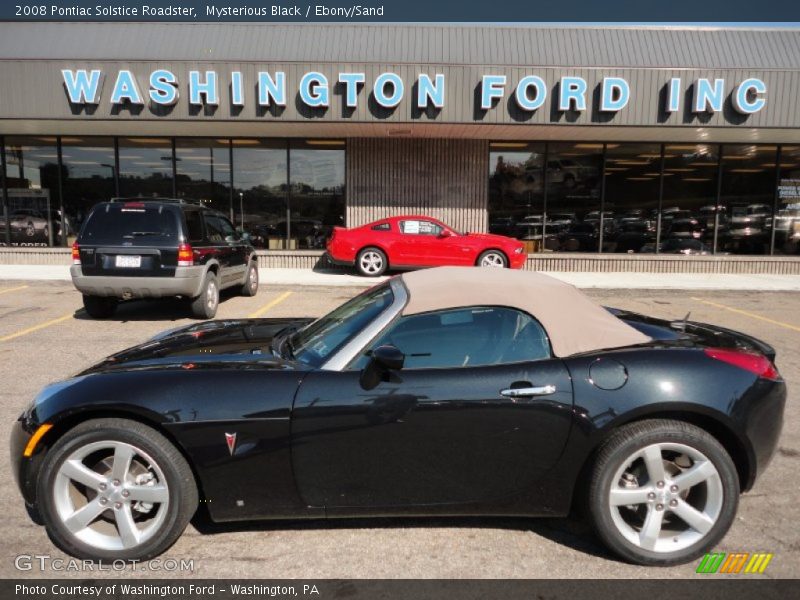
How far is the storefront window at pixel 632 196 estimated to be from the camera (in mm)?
16484

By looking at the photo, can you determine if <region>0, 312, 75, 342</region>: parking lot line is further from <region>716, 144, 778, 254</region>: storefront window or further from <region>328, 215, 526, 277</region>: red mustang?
<region>716, 144, 778, 254</region>: storefront window

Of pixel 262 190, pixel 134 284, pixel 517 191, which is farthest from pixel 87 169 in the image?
pixel 517 191

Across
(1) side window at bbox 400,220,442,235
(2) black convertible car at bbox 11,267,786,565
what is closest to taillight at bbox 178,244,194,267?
(2) black convertible car at bbox 11,267,786,565

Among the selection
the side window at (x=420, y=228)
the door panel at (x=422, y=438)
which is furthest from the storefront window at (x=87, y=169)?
the door panel at (x=422, y=438)

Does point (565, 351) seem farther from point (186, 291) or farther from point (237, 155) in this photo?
point (237, 155)

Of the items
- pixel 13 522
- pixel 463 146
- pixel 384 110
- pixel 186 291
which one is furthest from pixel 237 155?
pixel 13 522

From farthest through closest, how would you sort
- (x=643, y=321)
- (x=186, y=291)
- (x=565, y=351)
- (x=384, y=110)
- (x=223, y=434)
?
(x=384, y=110), (x=186, y=291), (x=643, y=321), (x=565, y=351), (x=223, y=434)

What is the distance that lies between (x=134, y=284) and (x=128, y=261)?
323 millimetres

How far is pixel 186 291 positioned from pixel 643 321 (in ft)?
21.3

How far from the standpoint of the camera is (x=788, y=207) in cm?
1684

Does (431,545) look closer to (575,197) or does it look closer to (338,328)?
(338,328)

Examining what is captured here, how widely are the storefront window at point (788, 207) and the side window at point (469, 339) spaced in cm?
1692

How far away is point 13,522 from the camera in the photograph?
124 inches

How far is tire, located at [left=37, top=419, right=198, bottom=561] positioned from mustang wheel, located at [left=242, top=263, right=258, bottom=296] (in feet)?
27.6
